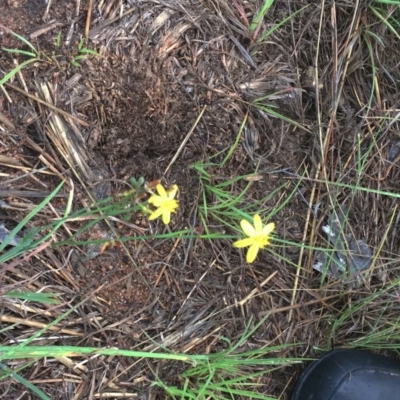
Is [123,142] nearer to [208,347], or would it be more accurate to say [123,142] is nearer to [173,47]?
[173,47]

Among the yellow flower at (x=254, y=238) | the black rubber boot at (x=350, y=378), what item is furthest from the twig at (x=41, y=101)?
the black rubber boot at (x=350, y=378)

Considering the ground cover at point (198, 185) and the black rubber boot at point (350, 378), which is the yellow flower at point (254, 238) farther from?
the black rubber boot at point (350, 378)

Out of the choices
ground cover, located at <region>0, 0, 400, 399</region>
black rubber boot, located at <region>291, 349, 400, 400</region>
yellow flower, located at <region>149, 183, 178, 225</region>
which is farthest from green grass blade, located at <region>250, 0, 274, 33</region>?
black rubber boot, located at <region>291, 349, 400, 400</region>

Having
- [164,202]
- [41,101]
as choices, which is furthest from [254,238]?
[41,101]

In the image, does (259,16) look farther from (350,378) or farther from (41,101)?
(350,378)

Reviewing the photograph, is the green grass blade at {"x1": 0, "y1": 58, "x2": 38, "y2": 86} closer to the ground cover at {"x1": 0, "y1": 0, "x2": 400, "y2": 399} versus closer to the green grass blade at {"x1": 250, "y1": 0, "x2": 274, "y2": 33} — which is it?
the ground cover at {"x1": 0, "y1": 0, "x2": 400, "y2": 399}

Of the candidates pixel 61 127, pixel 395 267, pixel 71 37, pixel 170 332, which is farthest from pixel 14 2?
pixel 395 267
